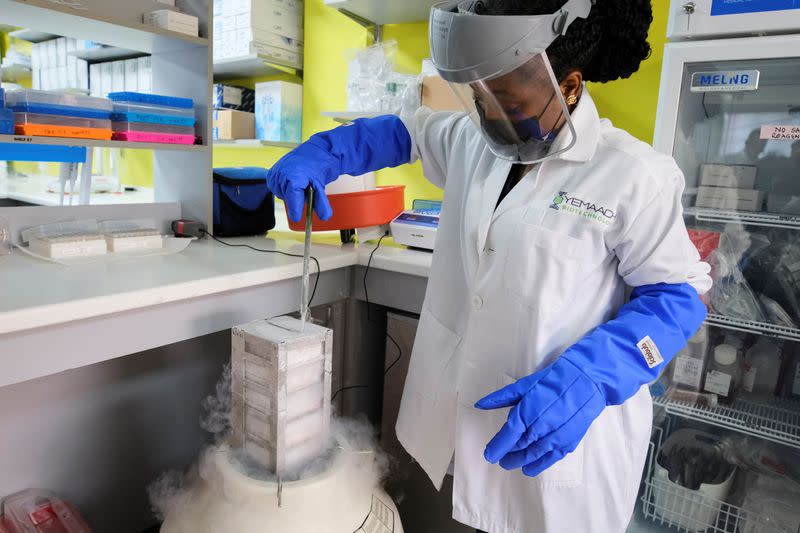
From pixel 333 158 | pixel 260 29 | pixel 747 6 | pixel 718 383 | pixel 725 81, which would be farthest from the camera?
pixel 260 29

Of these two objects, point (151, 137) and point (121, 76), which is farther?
point (121, 76)

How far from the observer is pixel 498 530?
1095 mm

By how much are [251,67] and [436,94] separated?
1.19m

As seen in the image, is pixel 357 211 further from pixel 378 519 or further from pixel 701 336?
pixel 701 336

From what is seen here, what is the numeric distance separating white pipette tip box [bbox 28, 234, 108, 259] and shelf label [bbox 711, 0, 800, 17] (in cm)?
172

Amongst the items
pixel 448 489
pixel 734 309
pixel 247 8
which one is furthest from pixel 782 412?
pixel 247 8

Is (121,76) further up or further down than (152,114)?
Result: further up

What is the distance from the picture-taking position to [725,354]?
1.71 meters

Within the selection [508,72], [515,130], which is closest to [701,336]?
[515,130]

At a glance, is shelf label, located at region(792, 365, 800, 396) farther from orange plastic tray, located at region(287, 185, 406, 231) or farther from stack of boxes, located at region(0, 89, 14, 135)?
stack of boxes, located at region(0, 89, 14, 135)

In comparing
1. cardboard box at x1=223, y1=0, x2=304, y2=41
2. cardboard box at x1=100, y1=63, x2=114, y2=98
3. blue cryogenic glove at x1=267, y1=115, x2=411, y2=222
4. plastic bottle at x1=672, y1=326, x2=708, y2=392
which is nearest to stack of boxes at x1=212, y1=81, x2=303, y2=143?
cardboard box at x1=223, y1=0, x2=304, y2=41

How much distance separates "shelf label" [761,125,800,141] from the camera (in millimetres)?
1481

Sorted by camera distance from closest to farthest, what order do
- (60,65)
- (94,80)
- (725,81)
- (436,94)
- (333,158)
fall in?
(333,158), (725,81), (436,94), (94,80), (60,65)

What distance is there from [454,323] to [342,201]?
2.33 ft
